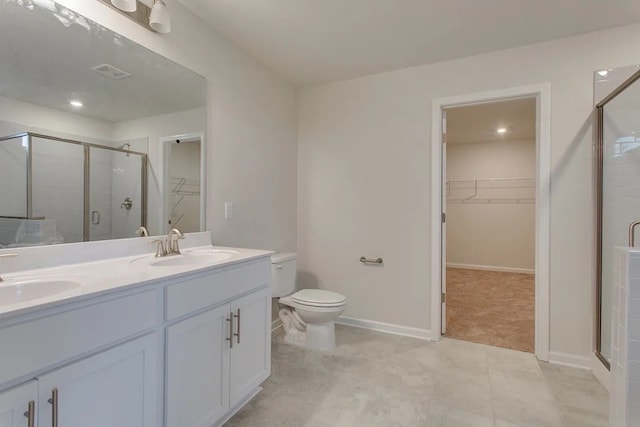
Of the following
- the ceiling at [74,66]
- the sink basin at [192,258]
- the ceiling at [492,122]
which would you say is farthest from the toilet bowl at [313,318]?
the ceiling at [492,122]

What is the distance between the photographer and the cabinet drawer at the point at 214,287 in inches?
48.0

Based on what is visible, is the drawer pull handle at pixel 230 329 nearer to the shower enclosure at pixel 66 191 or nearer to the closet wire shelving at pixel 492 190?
the shower enclosure at pixel 66 191

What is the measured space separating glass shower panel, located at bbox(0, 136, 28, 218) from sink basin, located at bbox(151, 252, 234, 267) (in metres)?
0.55

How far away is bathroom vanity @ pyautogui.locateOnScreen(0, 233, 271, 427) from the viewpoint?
82 cm

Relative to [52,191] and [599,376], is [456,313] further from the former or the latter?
[52,191]

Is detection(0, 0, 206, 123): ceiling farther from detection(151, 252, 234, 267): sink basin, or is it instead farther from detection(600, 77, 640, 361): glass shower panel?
detection(600, 77, 640, 361): glass shower panel

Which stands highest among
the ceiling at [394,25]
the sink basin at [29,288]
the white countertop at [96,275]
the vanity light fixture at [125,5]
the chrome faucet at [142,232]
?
the ceiling at [394,25]

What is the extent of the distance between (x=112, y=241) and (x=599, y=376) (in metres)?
3.02

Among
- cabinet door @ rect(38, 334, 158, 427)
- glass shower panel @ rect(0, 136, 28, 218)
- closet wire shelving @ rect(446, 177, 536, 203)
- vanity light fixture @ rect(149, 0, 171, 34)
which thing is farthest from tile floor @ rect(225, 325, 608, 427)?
closet wire shelving @ rect(446, 177, 536, 203)

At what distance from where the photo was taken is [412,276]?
8.63 feet

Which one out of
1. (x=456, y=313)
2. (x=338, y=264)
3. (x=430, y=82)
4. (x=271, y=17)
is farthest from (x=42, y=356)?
(x=456, y=313)

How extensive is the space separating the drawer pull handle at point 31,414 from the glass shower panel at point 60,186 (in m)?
0.76

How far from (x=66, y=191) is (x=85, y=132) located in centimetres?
30

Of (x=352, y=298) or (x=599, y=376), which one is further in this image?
(x=352, y=298)
